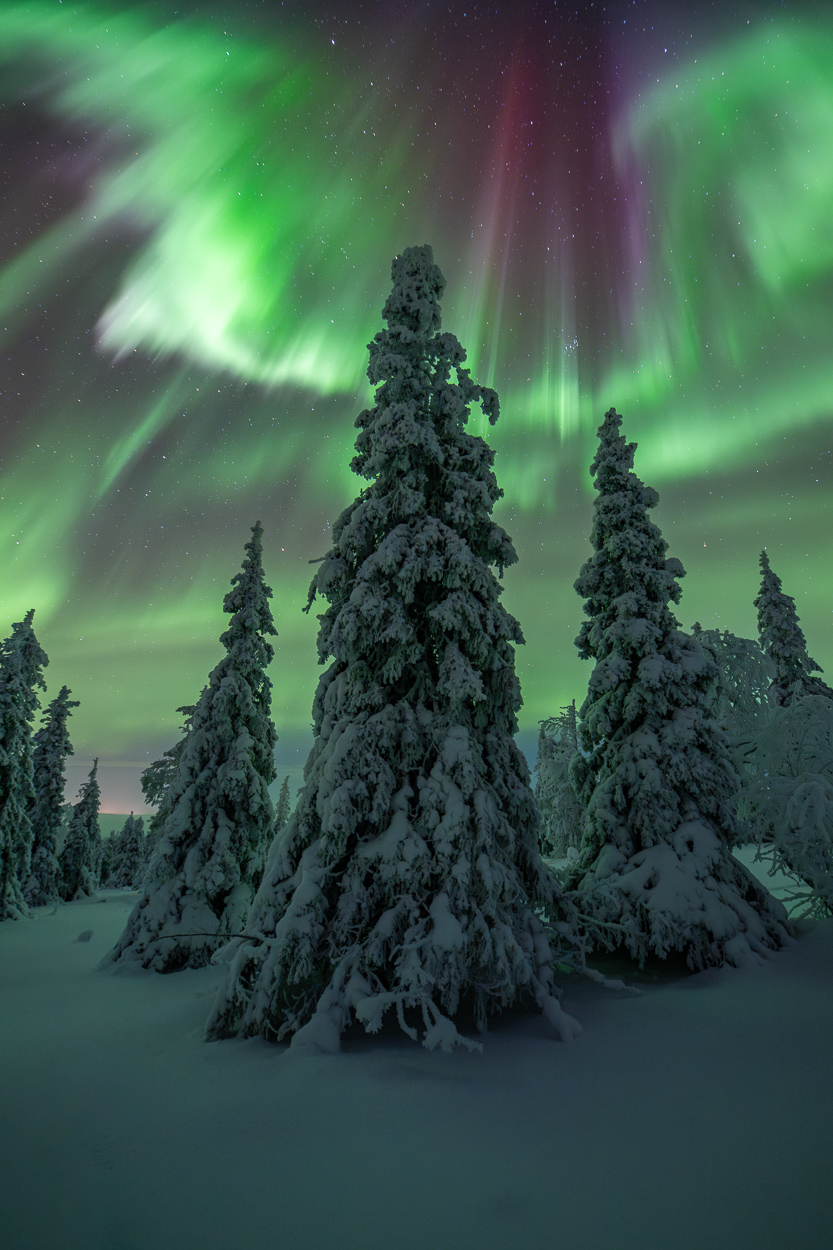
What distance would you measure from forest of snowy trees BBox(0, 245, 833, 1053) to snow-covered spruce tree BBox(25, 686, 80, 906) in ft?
83.8

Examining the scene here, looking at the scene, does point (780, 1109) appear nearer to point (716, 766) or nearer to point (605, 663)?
point (716, 766)

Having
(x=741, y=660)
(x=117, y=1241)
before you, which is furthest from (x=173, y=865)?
(x=741, y=660)

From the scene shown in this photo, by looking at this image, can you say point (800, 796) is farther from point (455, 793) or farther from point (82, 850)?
point (82, 850)

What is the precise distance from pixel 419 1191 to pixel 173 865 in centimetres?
1401

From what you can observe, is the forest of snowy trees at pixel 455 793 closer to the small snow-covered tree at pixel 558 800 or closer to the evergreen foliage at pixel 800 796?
the evergreen foliage at pixel 800 796

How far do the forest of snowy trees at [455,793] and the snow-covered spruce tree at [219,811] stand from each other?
0.29 feet

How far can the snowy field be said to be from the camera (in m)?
4.20

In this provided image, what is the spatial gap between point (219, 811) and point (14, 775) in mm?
16334

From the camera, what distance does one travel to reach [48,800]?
37000 millimetres

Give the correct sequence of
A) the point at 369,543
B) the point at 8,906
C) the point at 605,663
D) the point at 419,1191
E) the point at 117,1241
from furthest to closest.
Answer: the point at 8,906
the point at 605,663
the point at 369,543
the point at 419,1191
the point at 117,1241

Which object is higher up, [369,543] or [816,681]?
[816,681]

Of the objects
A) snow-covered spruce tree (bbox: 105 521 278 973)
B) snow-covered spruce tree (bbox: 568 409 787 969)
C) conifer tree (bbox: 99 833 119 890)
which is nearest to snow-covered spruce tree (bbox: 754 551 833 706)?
snow-covered spruce tree (bbox: 568 409 787 969)

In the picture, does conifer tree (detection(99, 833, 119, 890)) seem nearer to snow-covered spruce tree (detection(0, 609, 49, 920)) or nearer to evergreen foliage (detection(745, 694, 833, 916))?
snow-covered spruce tree (detection(0, 609, 49, 920))

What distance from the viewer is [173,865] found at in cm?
1638
